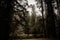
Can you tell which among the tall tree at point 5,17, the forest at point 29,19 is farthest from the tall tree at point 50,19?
the tall tree at point 5,17

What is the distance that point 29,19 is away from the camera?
2.77 m

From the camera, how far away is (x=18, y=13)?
2.43m

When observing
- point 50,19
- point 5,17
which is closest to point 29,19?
point 50,19

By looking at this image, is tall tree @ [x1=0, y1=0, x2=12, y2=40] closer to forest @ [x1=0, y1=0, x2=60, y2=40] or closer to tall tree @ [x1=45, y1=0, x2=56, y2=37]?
forest @ [x1=0, y1=0, x2=60, y2=40]

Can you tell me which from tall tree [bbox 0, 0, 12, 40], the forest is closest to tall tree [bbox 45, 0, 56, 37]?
the forest

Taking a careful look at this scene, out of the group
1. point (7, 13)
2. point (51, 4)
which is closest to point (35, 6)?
point (51, 4)

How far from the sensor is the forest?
215 centimetres

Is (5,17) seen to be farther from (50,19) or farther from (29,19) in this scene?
(50,19)

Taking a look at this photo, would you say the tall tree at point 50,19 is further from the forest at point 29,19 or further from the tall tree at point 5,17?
the tall tree at point 5,17

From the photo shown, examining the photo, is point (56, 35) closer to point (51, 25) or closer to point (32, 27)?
point (51, 25)

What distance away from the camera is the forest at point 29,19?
2154 mm

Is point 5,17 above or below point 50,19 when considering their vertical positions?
above

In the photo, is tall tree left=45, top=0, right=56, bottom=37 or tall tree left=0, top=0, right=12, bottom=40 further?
tall tree left=45, top=0, right=56, bottom=37

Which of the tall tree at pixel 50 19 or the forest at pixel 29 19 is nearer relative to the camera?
the forest at pixel 29 19
